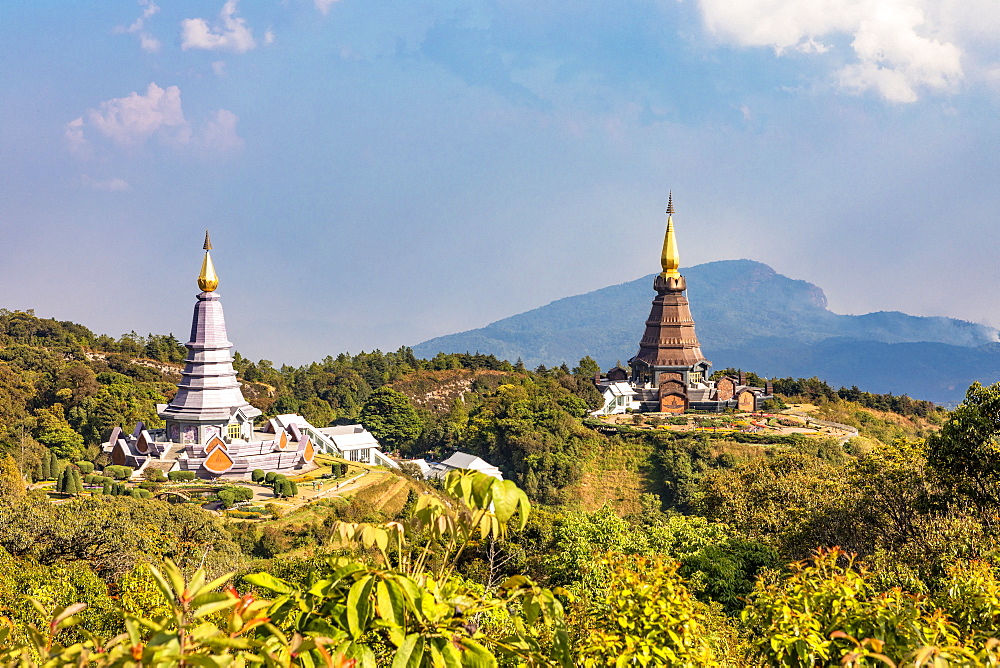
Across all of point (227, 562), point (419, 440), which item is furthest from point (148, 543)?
point (419, 440)

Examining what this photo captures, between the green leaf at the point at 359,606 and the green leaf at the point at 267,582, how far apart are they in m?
0.42

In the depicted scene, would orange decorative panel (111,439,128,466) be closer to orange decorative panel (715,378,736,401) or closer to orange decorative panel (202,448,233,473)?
orange decorative panel (202,448,233,473)

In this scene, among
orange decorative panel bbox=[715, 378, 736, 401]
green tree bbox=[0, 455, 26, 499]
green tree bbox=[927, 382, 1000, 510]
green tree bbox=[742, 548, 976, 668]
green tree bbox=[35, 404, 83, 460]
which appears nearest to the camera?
green tree bbox=[742, 548, 976, 668]

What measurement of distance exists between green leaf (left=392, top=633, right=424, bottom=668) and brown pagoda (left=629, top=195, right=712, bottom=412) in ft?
148

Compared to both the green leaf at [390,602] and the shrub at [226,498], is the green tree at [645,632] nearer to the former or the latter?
the green leaf at [390,602]

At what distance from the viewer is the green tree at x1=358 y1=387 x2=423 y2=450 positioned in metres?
46.7

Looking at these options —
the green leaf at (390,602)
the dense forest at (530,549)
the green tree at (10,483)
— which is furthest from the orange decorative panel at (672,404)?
the green leaf at (390,602)

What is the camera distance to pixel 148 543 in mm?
16266

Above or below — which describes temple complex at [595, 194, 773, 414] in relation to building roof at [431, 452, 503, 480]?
above

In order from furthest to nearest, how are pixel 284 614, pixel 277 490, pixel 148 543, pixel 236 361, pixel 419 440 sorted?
pixel 236 361
pixel 419 440
pixel 277 490
pixel 148 543
pixel 284 614

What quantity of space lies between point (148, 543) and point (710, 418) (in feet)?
106

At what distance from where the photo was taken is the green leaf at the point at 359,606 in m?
3.04

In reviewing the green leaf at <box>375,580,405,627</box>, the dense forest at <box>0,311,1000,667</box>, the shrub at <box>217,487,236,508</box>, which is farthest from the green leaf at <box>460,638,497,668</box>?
the shrub at <box>217,487,236,508</box>

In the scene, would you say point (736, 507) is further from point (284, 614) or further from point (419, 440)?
point (419, 440)
